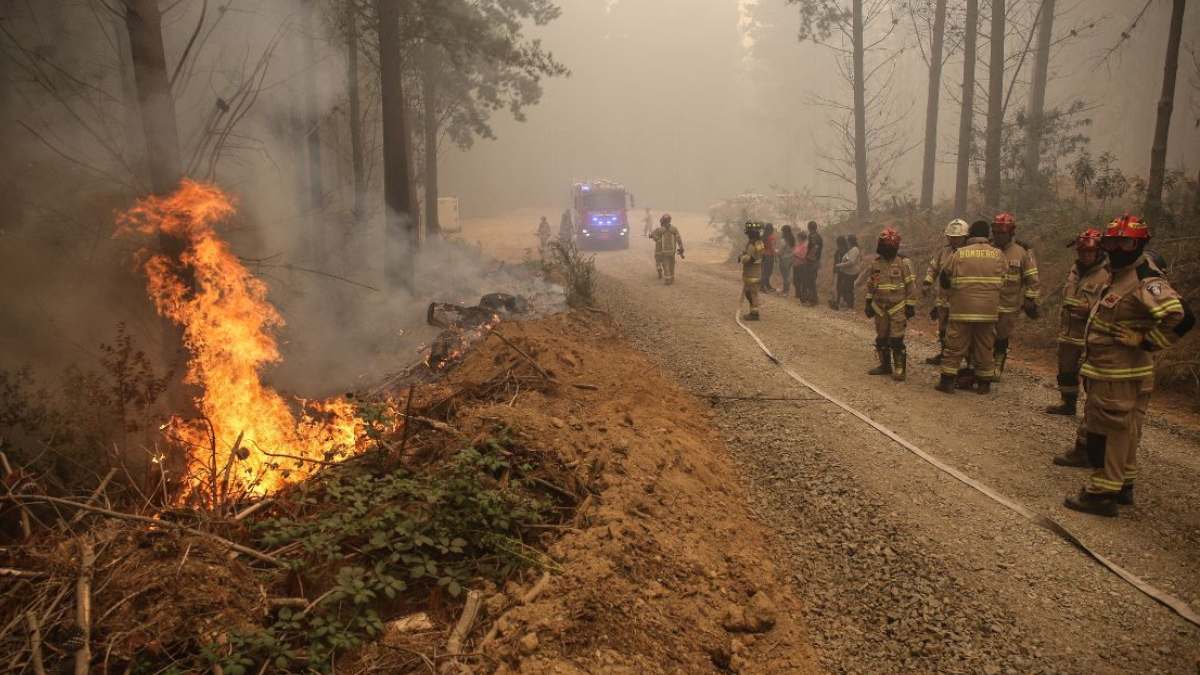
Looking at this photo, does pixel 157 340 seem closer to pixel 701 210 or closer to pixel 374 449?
pixel 374 449

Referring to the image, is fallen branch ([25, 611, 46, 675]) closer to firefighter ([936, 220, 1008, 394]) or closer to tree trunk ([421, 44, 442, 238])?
firefighter ([936, 220, 1008, 394])

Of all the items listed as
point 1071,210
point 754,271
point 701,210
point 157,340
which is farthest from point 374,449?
point 701,210

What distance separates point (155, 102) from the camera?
7.45 m

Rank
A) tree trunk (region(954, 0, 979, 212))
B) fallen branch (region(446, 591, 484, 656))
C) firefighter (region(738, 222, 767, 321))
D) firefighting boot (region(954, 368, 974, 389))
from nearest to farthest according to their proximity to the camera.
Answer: fallen branch (region(446, 591, 484, 656)) < firefighting boot (region(954, 368, 974, 389)) < firefighter (region(738, 222, 767, 321)) < tree trunk (region(954, 0, 979, 212))

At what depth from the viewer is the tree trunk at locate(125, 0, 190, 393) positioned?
290 inches

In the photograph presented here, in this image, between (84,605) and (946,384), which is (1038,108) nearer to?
(946,384)

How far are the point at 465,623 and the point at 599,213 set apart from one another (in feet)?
95.4

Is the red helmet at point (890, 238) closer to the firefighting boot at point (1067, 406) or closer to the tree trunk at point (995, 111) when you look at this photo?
the firefighting boot at point (1067, 406)

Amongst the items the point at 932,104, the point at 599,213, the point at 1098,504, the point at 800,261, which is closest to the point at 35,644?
the point at 1098,504

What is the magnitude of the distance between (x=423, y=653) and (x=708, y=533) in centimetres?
220

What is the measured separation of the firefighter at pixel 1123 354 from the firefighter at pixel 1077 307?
5.72 feet

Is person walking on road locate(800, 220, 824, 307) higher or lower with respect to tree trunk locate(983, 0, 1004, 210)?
lower

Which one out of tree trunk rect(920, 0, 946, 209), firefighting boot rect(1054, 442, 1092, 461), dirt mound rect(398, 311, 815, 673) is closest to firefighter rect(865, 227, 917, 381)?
firefighting boot rect(1054, 442, 1092, 461)

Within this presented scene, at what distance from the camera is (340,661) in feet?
9.99
